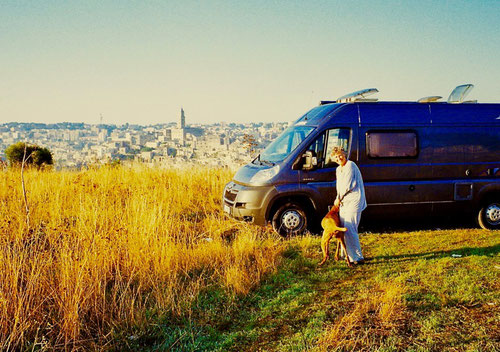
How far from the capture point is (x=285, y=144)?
27.8 feet

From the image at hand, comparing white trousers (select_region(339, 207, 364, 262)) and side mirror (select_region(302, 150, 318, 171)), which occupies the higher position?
side mirror (select_region(302, 150, 318, 171))

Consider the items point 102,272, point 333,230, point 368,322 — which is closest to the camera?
point 368,322

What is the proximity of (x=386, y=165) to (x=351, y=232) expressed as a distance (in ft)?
7.93

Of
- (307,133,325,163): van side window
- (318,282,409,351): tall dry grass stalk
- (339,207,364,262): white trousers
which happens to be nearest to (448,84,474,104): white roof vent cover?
(307,133,325,163): van side window

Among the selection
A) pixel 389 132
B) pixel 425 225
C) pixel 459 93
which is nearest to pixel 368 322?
pixel 389 132

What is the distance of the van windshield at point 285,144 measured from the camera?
8094mm

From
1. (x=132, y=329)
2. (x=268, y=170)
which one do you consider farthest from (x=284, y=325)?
(x=268, y=170)

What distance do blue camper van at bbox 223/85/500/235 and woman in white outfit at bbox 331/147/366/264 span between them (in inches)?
61.5

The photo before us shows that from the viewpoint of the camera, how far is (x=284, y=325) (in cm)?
431

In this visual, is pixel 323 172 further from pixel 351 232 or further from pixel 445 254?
pixel 445 254

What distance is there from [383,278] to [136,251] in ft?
10.9

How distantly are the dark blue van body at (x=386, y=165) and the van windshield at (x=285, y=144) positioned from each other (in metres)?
0.03

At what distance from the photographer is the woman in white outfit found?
603 centimetres

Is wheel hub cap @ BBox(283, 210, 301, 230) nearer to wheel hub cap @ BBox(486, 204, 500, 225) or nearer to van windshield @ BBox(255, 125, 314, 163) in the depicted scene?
van windshield @ BBox(255, 125, 314, 163)
